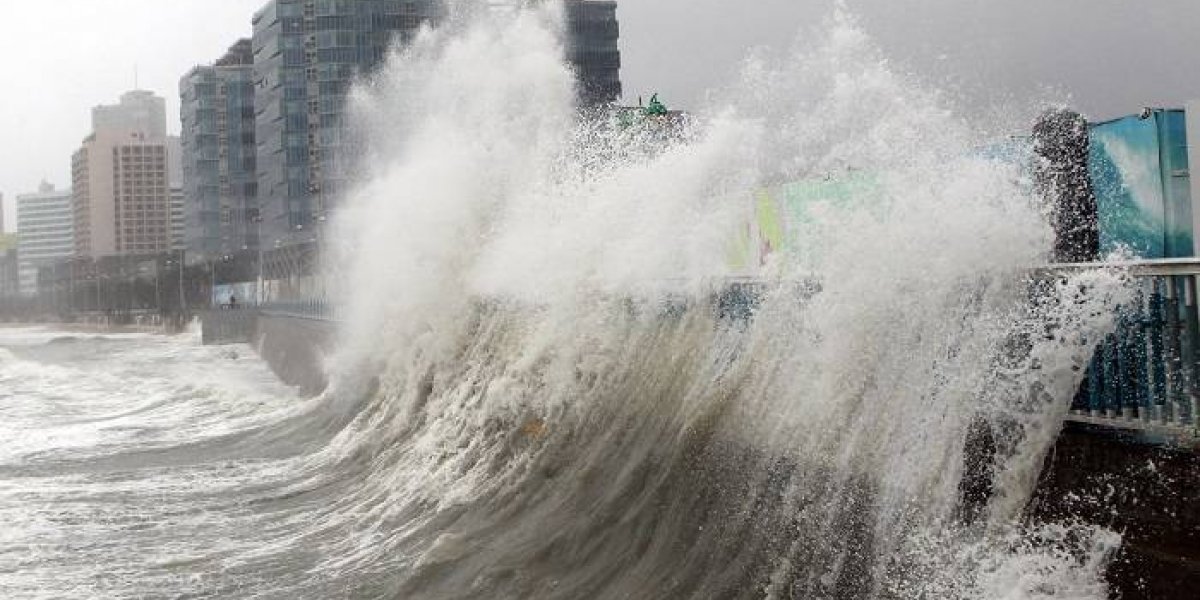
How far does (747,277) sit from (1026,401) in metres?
3.93

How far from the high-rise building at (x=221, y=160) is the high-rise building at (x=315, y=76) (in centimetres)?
2244

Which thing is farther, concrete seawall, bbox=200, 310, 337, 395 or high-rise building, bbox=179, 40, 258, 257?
high-rise building, bbox=179, 40, 258, 257

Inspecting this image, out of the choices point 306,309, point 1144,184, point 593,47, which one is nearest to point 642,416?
point 1144,184

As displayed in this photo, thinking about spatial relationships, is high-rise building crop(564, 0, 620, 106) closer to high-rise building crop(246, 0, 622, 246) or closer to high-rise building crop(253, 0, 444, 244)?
high-rise building crop(246, 0, 622, 246)

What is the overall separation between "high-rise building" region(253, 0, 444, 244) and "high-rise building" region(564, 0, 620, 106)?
52.1ft

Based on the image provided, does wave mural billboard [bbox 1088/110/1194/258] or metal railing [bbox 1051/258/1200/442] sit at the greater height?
wave mural billboard [bbox 1088/110/1194/258]

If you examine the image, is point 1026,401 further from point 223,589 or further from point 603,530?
point 223,589

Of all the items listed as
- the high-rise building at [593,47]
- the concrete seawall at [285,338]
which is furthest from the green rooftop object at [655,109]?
the high-rise building at [593,47]

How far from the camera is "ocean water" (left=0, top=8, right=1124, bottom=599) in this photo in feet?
21.1

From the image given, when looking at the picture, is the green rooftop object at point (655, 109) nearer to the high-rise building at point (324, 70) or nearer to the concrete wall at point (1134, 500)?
the concrete wall at point (1134, 500)

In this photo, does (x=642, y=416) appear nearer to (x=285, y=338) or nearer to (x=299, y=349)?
(x=299, y=349)

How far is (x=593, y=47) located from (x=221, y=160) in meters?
63.7

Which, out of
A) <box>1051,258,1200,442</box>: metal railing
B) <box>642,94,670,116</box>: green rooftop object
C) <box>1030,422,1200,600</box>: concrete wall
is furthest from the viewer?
<box>642,94,670,116</box>: green rooftop object

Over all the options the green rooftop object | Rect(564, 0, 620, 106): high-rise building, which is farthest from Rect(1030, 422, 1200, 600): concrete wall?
Rect(564, 0, 620, 106): high-rise building
